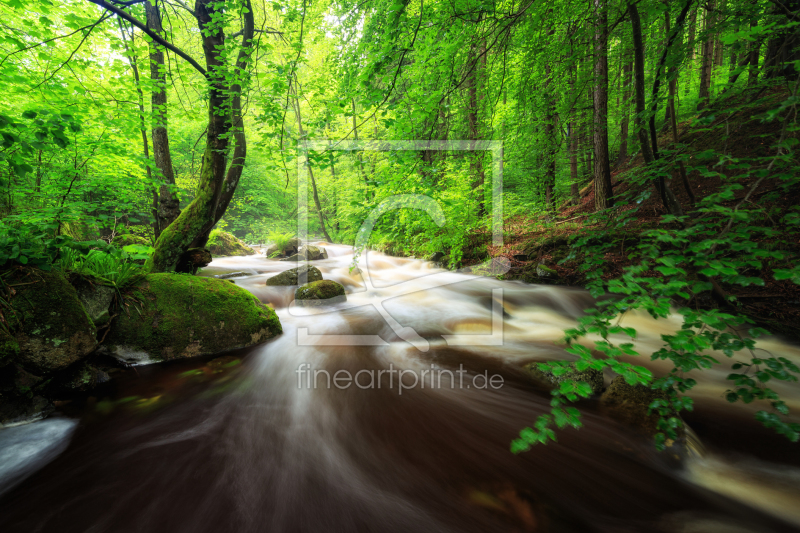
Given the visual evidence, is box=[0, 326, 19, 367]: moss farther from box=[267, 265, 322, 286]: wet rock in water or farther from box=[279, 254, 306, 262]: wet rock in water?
box=[279, 254, 306, 262]: wet rock in water

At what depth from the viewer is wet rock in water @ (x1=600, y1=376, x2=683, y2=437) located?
238cm

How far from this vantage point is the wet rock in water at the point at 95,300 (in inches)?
124

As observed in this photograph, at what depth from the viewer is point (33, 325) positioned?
253cm

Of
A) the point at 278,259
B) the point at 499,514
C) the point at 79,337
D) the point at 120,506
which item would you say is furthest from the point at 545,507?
the point at 278,259

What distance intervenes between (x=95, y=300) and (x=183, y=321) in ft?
2.79

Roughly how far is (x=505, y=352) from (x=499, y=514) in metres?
2.41

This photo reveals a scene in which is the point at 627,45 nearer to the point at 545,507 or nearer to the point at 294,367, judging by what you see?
the point at 545,507

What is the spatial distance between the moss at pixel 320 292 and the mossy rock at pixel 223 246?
29.5ft

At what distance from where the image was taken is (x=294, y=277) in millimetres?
7352

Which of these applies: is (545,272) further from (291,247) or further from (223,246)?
(223,246)

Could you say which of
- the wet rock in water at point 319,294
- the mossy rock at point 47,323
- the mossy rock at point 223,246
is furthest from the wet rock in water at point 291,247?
the mossy rock at point 47,323

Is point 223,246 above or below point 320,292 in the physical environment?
above

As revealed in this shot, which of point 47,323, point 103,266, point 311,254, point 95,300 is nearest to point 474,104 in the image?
point 103,266

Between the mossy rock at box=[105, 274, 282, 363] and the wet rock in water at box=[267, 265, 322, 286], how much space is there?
114 inches
